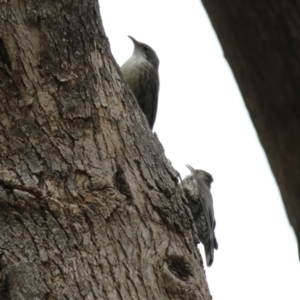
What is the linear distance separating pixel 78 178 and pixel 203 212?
11.1 feet

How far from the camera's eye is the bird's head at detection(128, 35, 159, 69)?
706cm

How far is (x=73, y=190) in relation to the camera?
3.46 metres

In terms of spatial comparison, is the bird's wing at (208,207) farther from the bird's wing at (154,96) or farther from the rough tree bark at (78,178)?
the rough tree bark at (78,178)

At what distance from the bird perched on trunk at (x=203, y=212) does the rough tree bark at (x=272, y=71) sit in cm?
545

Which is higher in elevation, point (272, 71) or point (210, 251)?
point (272, 71)

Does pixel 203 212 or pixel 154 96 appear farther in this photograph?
pixel 203 212

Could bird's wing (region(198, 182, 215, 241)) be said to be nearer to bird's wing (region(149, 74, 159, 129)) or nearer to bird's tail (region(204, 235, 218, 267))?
bird's tail (region(204, 235, 218, 267))

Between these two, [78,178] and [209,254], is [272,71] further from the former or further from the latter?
[209,254]

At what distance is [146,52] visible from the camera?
23.6ft

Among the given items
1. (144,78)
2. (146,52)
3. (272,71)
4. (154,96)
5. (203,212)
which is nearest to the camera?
(272,71)

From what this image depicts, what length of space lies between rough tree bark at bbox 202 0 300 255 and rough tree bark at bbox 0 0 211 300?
224cm

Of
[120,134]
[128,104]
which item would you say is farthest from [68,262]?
[128,104]

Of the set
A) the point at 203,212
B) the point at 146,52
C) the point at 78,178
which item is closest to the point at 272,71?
the point at 78,178

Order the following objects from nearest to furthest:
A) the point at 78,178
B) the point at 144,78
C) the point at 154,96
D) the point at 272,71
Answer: the point at 272,71 < the point at 78,178 < the point at 154,96 < the point at 144,78
